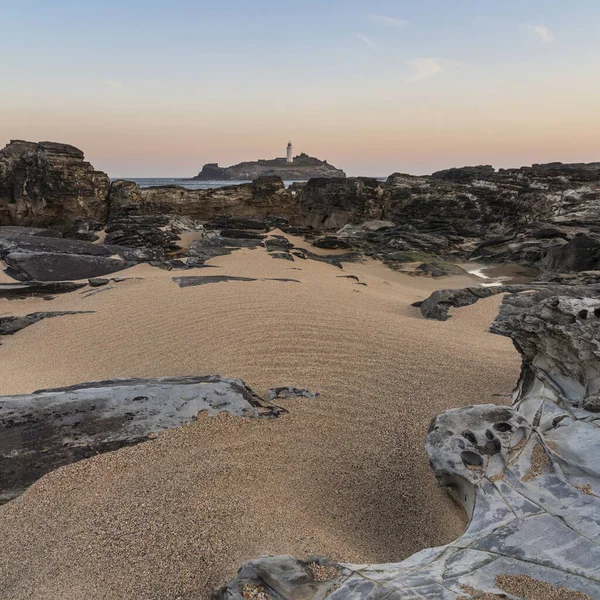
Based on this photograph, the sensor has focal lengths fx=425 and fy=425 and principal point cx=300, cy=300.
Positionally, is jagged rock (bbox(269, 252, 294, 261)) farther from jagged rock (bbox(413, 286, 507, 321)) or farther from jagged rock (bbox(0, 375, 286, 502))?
jagged rock (bbox(0, 375, 286, 502))

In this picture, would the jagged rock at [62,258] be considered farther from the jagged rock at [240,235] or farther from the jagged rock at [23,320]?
the jagged rock at [240,235]

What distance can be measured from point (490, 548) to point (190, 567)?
1304mm

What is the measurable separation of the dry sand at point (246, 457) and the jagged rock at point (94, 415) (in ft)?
0.37

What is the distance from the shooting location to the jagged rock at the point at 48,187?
16359mm

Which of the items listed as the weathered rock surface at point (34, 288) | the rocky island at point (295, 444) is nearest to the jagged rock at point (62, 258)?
the weathered rock surface at point (34, 288)

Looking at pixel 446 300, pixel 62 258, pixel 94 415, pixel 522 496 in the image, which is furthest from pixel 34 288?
pixel 522 496

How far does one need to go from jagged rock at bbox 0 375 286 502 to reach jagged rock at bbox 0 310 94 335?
3747 millimetres

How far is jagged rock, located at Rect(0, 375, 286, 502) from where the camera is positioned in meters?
2.60

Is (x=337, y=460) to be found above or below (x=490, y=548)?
below

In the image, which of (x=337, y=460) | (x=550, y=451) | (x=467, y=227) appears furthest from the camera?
(x=467, y=227)

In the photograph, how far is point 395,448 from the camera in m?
3.11

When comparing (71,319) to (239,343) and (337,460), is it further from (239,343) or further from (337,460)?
(337,460)

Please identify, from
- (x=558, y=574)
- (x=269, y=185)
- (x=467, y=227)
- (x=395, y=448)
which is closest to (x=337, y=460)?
(x=395, y=448)

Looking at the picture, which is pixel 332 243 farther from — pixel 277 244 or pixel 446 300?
pixel 446 300
